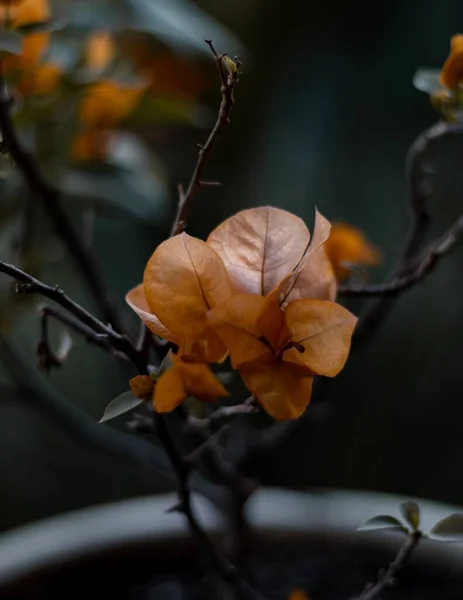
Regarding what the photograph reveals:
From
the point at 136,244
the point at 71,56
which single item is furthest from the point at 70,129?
the point at 136,244

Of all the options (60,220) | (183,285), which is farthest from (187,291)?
(60,220)

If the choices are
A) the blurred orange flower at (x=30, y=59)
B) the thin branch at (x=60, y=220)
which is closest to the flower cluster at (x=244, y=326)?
the thin branch at (x=60, y=220)

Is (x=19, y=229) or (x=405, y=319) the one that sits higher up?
(x=19, y=229)

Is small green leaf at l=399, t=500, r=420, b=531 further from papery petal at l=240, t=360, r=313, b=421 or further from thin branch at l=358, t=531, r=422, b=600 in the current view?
papery petal at l=240, t=360, r=313, b=421

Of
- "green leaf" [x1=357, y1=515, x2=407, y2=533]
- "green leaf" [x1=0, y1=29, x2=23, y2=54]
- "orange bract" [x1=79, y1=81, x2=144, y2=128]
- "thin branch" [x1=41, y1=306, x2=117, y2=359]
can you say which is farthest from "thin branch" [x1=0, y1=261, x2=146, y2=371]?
"orange bract" [x1=79, y1=81, x2=144, y2=128]

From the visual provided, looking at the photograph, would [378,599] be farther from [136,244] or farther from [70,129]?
[136,244]

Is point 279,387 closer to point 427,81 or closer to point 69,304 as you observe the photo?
point 69,304
